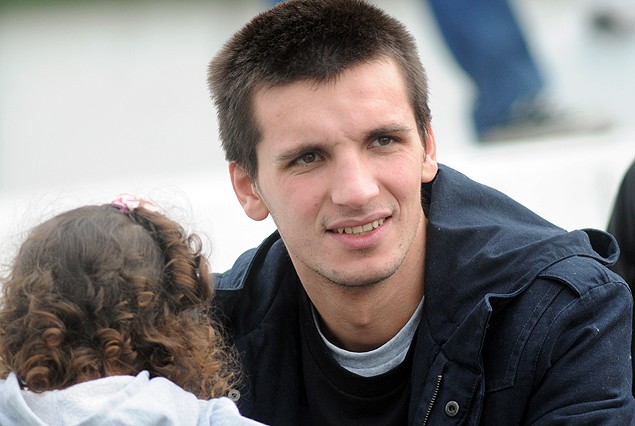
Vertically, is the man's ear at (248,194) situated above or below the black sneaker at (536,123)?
above

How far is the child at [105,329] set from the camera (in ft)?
6.85

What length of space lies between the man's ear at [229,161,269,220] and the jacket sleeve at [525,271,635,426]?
0.74 m

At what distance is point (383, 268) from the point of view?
2463 millimetres

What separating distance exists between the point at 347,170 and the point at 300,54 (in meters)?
0.30

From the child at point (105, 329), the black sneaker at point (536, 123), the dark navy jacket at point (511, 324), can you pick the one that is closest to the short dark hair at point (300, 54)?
the dark navy jacket at point (511, 324)

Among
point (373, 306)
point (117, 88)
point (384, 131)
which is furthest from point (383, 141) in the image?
point (117, 88)

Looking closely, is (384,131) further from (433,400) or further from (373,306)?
(433,400)

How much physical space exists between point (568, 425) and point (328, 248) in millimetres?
612

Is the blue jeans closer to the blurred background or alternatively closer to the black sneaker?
the black sneaker

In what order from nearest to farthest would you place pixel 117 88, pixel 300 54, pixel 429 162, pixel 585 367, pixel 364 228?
pixel 585 367, pixel 364 228, pixel 300 54, pixel 429 162, pixel 117 88

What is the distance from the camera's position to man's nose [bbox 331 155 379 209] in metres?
2.37

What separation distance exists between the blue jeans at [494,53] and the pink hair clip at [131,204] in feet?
13.0

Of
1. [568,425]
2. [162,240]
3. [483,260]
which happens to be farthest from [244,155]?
[568,425]

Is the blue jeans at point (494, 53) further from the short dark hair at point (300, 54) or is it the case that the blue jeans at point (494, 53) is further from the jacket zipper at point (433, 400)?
the jacket zipper at point (433, 400)
